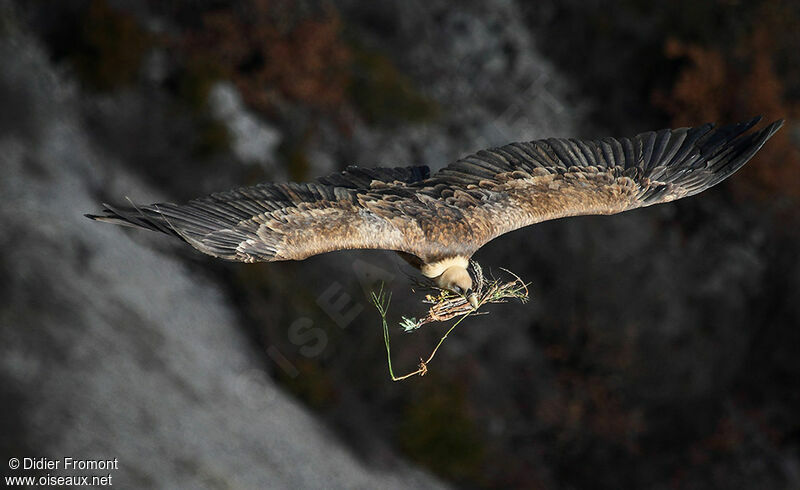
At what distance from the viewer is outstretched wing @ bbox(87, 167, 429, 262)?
668 cm

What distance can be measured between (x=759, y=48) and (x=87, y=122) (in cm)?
1055

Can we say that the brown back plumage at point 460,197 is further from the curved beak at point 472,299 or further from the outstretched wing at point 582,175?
the curved beak at point 472,299

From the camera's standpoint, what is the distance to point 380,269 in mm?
12609

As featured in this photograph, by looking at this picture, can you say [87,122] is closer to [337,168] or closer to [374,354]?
[337,168]

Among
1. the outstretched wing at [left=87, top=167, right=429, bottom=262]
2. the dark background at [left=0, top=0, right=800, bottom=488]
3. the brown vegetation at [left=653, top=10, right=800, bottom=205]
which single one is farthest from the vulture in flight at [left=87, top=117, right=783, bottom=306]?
the brown vegetation at [left=653, top=10, right=800, bottom=205]

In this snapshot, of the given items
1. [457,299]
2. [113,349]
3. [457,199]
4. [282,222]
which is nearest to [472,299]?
[457,299]

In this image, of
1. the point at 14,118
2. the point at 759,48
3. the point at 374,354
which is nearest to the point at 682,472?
the point at 374,354

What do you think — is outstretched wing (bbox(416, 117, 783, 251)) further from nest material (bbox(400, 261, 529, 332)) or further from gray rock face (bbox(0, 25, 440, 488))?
gray rock face (bbox(0, 25, 440, 488))

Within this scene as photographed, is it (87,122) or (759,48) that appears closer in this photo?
(87,122)

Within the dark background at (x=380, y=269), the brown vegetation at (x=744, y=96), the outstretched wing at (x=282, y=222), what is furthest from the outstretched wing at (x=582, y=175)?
the brown vegetation at (x=744, y=96)

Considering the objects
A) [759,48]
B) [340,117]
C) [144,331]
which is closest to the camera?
[144,331]

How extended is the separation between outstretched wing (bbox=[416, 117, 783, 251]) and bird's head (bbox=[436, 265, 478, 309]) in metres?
0.28

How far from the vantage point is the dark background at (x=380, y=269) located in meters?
11.8

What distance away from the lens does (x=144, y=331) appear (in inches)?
470
